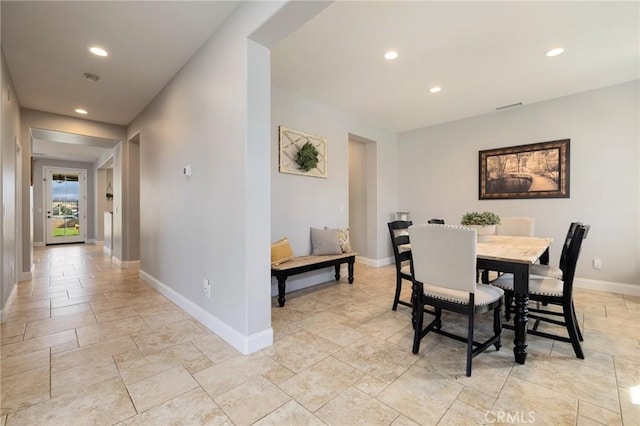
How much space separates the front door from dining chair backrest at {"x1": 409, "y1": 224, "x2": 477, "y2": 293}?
1083 cm

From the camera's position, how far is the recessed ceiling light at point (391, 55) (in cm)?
280

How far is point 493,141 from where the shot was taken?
459 centimetres

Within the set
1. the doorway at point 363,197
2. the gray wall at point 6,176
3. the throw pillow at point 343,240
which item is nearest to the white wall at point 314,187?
the doorway at point 363,197

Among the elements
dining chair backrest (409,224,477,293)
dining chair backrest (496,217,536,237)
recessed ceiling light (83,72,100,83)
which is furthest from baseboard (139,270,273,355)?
dining chair backrest (496,217,536,237)

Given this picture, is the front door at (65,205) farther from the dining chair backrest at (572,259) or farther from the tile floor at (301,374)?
the dining chair backrest at (572,259)

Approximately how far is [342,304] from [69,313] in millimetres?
2852

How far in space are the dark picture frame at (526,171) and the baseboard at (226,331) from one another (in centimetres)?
423

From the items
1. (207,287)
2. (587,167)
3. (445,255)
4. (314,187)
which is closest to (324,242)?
(314,187)

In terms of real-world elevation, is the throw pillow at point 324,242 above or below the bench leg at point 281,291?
above

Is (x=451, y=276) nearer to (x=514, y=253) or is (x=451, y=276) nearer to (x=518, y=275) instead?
(x=518, y=275)

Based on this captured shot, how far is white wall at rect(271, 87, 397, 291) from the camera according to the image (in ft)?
12.1

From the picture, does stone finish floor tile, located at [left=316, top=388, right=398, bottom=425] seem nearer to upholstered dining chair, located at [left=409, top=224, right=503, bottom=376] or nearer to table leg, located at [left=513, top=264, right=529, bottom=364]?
upholstered dining chair, located at [left=409, top=224, right=503, bottom=376]

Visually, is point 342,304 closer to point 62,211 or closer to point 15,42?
point 15,42

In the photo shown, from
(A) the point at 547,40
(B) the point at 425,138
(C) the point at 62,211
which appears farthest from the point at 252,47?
(C) the point at 62,211
